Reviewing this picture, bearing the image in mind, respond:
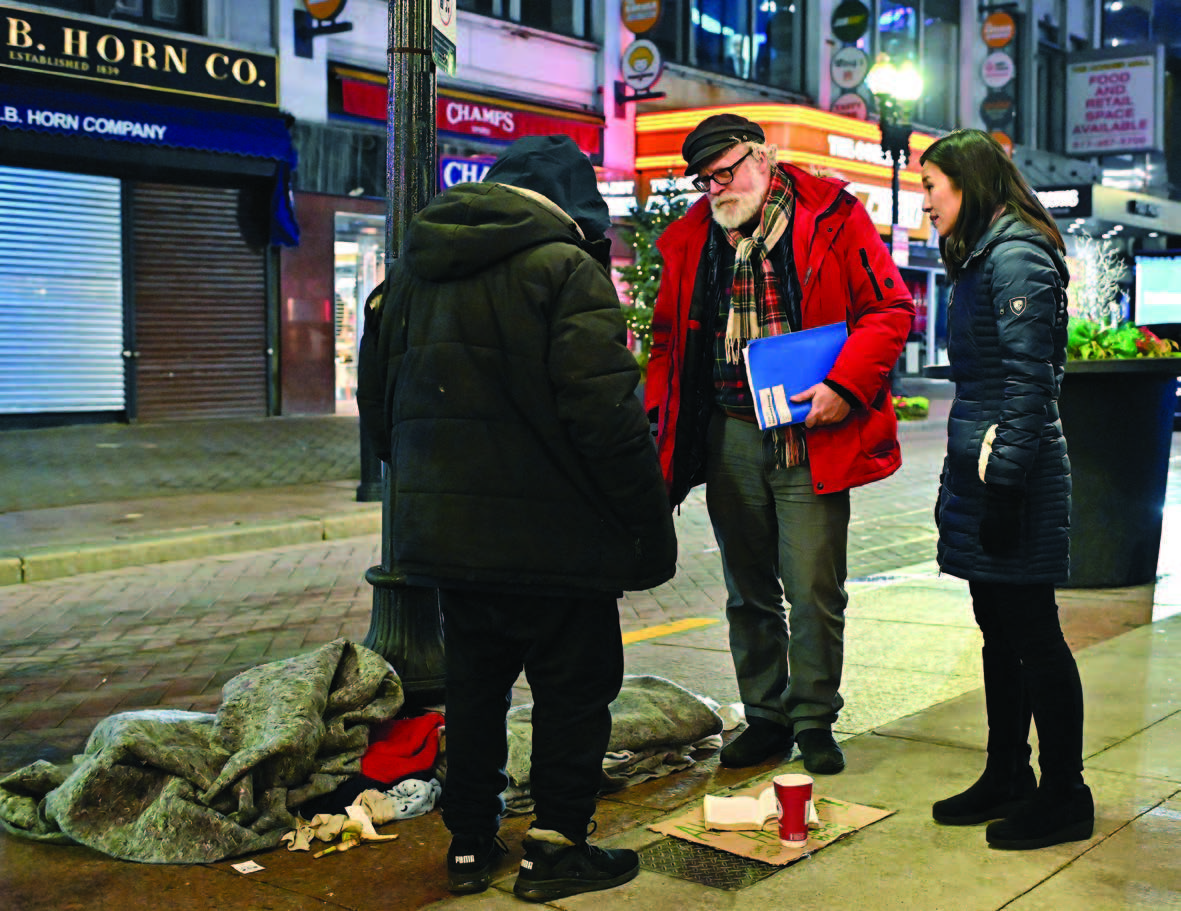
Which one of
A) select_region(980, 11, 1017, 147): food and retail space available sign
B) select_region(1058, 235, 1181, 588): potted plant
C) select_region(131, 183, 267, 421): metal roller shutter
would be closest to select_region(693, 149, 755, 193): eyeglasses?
select_region(1058, 235, 1181, 588): potted plant

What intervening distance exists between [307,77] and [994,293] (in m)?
17.6

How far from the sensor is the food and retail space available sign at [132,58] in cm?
1639

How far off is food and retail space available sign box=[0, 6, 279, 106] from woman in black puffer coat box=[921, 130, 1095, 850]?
49.7 ft

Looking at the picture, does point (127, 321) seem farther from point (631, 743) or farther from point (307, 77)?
point (631, 743)

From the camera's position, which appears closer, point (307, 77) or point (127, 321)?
point (127, 321)

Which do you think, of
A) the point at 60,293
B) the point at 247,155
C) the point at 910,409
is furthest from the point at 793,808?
the point at 910,409

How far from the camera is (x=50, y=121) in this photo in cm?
1661

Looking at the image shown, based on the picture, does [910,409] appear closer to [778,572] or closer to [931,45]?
[778,572]

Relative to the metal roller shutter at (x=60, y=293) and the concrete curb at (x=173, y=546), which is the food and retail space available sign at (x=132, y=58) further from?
the concrete curb at (x=173, y=546)

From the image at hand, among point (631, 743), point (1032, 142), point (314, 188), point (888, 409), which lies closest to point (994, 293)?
point (888, 409)

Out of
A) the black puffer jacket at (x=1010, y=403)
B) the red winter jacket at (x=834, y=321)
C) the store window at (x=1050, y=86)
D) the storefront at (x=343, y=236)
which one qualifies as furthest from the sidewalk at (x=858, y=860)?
the store window at (x=1050, y=86)

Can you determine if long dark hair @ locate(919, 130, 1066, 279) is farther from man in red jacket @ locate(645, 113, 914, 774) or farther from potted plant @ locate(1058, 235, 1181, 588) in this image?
potted plant @ locate(1058, 235, 1181, 588)

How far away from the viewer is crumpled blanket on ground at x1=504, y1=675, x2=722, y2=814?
14.1ft

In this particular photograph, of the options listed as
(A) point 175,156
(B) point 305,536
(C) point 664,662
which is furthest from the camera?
(A) point 175,156
